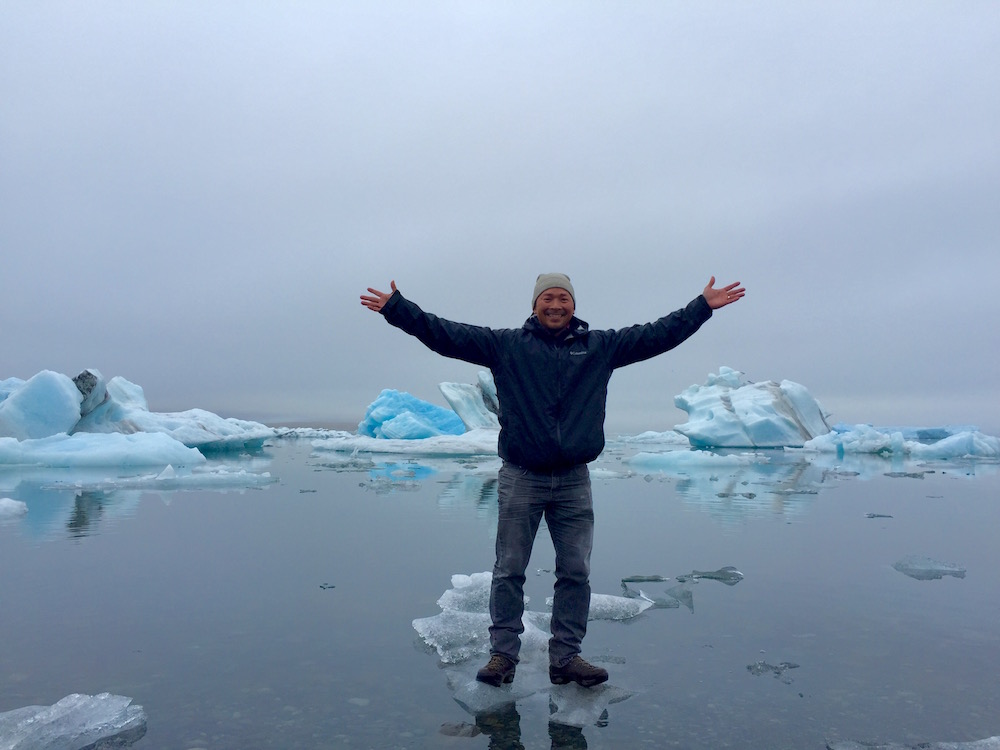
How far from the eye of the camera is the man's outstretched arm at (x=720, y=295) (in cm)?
295

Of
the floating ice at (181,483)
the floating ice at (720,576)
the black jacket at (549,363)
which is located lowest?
the floating ice at (181,483)

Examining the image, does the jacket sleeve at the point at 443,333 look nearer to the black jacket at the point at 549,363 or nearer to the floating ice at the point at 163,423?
the black jacket at the point at 549,363

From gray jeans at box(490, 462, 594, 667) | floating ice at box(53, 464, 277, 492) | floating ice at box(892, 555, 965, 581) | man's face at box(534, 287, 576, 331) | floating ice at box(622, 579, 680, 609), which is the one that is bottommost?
floating ice at box(53, 464, 277, 492)

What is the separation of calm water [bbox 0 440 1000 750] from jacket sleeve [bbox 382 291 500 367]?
1258mm

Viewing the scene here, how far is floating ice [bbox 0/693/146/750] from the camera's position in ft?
6.62

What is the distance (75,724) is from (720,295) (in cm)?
276

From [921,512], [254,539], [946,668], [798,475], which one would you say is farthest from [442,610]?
[798,475]

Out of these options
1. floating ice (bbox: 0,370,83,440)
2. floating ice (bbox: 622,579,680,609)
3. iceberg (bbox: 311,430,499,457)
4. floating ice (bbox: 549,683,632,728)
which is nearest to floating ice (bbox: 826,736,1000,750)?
floating ice (bbox: 549,683,632,728)

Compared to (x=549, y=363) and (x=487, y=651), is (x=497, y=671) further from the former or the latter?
(x=549, y=363)

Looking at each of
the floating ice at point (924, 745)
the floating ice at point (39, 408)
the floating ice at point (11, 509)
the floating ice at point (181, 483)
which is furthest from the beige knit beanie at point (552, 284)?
the floating ice at point (39, 408)

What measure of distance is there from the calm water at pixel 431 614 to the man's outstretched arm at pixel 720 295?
1.46m

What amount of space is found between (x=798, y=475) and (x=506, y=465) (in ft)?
41.0

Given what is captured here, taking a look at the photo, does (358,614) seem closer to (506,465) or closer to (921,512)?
(506,465)

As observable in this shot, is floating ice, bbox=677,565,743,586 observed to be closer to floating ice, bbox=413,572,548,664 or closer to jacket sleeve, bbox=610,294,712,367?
floating ice, bbox=413,572,548,664
